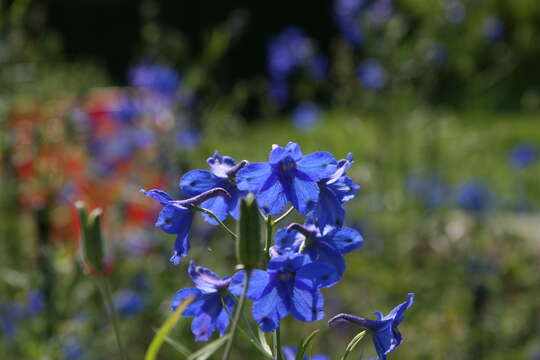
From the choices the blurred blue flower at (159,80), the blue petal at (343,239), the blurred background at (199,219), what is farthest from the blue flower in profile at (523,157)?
the blue petal at (343,239)

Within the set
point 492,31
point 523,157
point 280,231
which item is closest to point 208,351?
point 280,231

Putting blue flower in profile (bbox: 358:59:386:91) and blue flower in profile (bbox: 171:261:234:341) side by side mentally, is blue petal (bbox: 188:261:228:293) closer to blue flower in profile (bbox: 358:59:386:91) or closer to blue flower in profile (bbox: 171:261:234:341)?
blue flower in profile (bbox: 171:261:234:341)

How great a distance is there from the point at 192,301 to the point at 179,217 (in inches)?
4.2

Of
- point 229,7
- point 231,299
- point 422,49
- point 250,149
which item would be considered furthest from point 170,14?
point 231,299

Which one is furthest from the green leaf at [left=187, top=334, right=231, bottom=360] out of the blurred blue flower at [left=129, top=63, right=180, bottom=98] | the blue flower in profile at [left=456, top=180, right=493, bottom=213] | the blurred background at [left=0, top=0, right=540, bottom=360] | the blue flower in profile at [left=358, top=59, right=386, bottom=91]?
the blue flower in profile at [left=358, top=59, right=386, bottom=91]

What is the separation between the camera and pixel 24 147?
9.55ft

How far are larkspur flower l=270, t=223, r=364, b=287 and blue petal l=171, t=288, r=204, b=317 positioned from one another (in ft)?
0.34

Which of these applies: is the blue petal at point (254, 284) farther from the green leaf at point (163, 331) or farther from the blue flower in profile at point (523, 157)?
the blue flower in profile at point (523, 157)

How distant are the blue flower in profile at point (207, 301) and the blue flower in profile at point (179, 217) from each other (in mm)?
30

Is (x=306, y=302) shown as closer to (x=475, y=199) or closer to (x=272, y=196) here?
(x=272, y=196)

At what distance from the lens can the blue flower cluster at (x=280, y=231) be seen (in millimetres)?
786

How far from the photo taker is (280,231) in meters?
0.84

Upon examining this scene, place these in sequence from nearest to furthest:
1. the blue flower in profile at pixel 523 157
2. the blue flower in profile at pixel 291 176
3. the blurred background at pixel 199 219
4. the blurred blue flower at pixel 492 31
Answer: the blue flower in profile at pixel 291 176 < the blurred background at pixel 199 219 < the blurred blue flower at pixel 492 31 < the blue flower in profile at pixel 523 157

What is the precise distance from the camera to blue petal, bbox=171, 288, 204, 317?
85 cm
